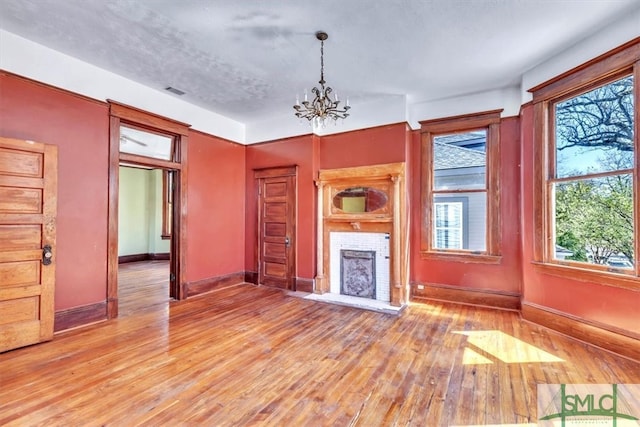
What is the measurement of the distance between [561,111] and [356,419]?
13.3ft

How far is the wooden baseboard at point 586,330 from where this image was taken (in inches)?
111

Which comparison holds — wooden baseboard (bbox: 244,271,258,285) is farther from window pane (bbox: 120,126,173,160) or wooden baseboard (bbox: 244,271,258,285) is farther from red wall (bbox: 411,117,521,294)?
red wall (bbox: 411,117,521,294)

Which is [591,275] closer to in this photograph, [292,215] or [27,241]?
[292,215]

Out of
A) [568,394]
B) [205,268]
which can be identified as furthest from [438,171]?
[205,268]

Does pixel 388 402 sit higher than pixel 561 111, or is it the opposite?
pixel 561 111

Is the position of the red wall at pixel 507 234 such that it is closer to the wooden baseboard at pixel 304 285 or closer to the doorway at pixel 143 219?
the wooden baseboard at pixel 304 285

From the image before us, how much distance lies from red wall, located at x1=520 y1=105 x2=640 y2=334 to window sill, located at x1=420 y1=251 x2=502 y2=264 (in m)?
0.45

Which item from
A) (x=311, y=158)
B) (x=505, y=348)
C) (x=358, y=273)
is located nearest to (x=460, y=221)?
(x=358, y=273)

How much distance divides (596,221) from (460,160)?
190cm

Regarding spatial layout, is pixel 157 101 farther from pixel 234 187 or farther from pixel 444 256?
pixel 444 256

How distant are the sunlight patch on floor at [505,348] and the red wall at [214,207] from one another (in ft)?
13.2

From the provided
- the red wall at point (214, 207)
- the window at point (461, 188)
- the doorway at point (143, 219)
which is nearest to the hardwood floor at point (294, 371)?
the window at point (461, 188)

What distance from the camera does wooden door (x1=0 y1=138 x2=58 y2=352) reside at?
2912 mm

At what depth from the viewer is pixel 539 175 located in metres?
3.72
